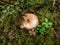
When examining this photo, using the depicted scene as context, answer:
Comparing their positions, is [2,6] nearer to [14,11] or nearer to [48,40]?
[14,11]

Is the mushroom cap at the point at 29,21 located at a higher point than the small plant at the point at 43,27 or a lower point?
higher

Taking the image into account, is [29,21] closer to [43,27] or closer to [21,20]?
[21,20]

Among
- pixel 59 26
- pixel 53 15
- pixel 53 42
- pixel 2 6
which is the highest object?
pixel 2 6

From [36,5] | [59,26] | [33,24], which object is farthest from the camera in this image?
[36,5]

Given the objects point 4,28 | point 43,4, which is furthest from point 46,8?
point 4,28

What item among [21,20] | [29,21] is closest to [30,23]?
[29,21]

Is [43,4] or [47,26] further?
[43,4]

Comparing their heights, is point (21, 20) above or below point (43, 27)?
above

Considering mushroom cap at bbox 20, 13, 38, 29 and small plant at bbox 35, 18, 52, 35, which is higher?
mushroom cap at bbox 20, 13, 38, 29
